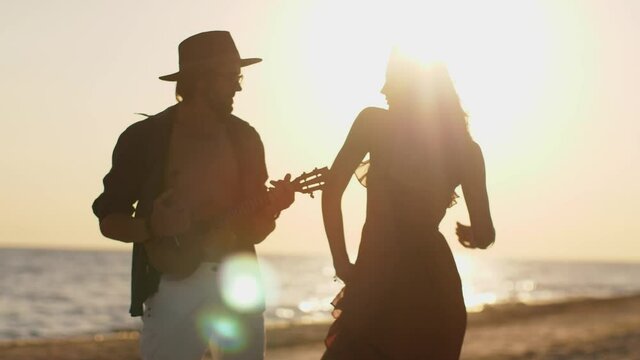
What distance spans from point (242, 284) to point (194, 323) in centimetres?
29

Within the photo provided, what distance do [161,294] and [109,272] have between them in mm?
104412

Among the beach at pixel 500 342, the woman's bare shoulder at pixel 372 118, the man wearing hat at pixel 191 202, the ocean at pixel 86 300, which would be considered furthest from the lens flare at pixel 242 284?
the ocean at pixel 86 300

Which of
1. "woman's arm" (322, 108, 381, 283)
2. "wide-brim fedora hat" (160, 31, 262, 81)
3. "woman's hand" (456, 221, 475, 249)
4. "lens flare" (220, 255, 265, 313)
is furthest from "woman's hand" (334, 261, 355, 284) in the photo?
"wide-brim fedora hat" (160, 31, 262, 81)

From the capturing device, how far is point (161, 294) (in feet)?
17.4

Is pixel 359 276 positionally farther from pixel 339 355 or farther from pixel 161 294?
pixel 161 294

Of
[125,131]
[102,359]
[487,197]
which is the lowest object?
[487,197]

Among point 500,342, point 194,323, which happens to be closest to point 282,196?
point 194,323

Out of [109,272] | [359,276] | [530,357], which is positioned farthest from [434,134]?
[109,272]

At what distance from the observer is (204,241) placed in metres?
5.29

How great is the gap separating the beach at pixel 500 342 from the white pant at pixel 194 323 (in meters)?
8.55

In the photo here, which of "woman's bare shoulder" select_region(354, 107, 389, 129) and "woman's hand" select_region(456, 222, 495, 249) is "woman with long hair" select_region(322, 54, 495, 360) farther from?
"woman's hand" select_region(456, 222, 495, 249)

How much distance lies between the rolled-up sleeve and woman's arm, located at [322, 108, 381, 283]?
109 centimetres

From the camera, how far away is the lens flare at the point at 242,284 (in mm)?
5316

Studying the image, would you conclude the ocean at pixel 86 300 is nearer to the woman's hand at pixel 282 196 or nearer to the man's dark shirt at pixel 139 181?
the woman's hand at pixel 282 196
